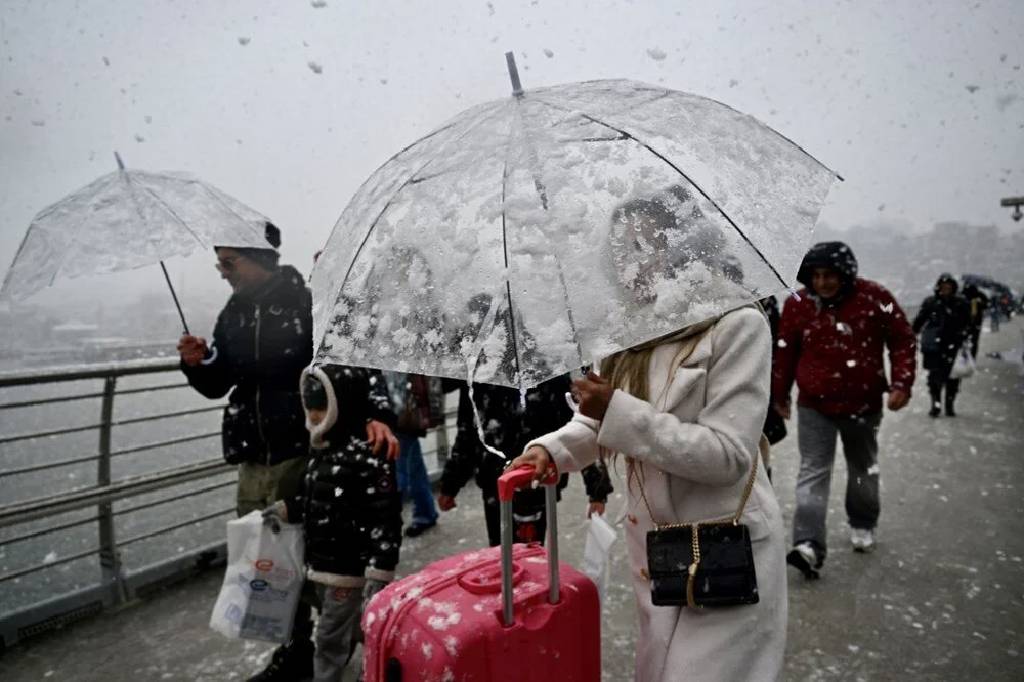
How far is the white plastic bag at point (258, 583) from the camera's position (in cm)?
266

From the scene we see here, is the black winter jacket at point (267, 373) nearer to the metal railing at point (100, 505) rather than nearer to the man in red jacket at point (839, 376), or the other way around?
the metal railing at point (100, 505)

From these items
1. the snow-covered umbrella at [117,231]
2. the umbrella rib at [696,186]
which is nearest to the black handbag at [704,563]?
the umbrella rib at [696,186]

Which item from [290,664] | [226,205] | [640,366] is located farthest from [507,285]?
[290,664]

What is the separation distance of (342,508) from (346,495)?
0.06 metres

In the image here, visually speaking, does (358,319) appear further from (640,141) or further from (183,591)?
(183,591)

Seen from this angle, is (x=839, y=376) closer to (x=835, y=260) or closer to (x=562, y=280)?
(x=835, y=260)

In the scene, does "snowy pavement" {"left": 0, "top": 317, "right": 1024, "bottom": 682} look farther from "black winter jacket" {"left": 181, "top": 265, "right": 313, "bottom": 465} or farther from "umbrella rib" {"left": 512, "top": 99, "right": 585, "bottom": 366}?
"umbrella rib" {"left": 512, "top": 99, "right": 585, "bottom": 366}

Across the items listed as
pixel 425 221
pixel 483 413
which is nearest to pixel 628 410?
pixel 425 221

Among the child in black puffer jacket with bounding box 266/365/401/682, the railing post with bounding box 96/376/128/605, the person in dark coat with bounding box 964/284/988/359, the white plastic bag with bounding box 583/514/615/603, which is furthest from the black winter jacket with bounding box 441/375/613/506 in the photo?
the person in dark coat with bounding box 964/284/988/359

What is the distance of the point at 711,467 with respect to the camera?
1.50 metres

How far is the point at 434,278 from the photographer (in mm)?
1467

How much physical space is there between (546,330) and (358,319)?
53 cm

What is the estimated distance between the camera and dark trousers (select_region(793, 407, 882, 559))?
12.6 feet

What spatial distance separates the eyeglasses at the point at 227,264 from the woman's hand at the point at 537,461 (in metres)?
2.00
